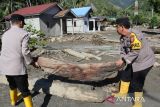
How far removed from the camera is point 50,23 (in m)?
39.4

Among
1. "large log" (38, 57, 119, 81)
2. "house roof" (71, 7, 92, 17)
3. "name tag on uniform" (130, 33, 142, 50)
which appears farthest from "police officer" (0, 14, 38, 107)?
"house roof" (71, 7, 92, 17)

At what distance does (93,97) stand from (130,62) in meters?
1.42

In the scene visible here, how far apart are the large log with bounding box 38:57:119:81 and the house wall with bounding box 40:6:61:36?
3107cm

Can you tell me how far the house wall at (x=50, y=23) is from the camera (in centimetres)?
3797

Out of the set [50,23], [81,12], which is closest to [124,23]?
[50,23]

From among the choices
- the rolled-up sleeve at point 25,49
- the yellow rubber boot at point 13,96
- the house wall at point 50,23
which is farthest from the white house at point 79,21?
the rolled-up sleeve at point 25,49

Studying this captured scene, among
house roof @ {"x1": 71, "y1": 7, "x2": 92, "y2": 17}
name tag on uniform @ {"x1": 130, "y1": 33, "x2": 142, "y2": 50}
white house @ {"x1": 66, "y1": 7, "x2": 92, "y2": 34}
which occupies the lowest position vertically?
white house @ {"x1": 66, "y1": 7, "x2": 92, "y2": 34}

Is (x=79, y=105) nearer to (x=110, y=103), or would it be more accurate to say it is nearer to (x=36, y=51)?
(x=110, y=103)

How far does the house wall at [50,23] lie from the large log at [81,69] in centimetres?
3107

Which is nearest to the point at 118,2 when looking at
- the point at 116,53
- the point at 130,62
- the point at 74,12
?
the point at 74,12

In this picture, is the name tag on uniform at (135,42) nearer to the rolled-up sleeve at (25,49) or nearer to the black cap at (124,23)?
the black cap at (124,23)

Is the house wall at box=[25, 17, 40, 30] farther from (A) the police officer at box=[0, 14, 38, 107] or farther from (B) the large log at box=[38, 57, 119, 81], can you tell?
(A) the police officer at box=[0, 14, 38, 107]

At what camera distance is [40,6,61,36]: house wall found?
38.0 m

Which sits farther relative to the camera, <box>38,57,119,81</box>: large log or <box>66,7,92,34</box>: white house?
<box>66,7,92,34</box>: white house
